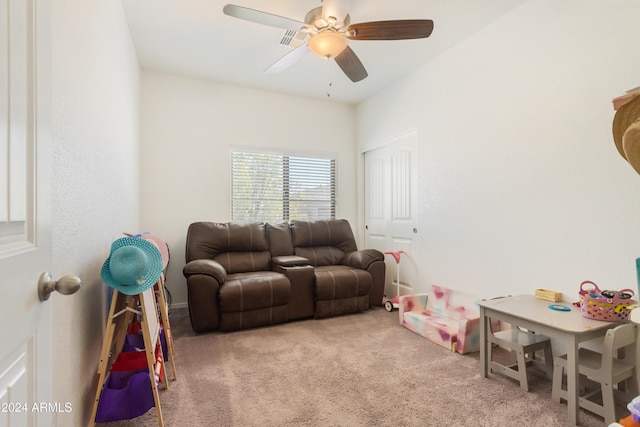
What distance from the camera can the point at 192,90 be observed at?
12.3ft

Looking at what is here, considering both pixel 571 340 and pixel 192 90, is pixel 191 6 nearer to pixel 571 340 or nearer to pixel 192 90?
pixel 192 90

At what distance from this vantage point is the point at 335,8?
6.37 feet

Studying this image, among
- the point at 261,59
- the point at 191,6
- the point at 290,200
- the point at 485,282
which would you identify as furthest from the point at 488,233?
the point at 191,6

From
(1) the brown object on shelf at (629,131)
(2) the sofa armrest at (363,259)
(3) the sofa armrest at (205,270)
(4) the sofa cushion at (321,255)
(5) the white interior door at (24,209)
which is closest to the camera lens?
(5) the white interior door at (24,209)

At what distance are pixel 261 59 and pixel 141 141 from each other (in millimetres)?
1643

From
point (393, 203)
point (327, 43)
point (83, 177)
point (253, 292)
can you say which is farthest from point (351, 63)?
point (253, 292)

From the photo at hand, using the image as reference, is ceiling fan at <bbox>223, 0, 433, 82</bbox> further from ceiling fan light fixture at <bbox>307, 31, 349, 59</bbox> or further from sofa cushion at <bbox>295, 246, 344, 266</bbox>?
sofa cushion at <bbox>295, 246, 344, 266</bbox>

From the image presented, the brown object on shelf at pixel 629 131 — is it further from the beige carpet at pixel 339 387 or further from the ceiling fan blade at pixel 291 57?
the ceiling fan blade at pixel 291 57

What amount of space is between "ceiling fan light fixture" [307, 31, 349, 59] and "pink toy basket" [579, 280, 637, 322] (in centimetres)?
219

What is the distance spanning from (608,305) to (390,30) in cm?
209

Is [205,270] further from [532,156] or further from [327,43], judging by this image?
[532,156]

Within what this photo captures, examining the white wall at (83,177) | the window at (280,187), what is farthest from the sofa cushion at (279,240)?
the white wall at (83,177)

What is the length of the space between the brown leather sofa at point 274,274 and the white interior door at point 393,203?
1.18 ft

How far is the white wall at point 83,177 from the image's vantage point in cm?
120
